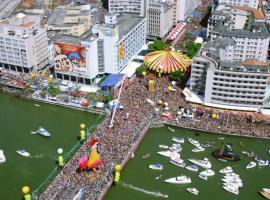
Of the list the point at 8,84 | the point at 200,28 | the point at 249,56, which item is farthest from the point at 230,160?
the point at 200,28

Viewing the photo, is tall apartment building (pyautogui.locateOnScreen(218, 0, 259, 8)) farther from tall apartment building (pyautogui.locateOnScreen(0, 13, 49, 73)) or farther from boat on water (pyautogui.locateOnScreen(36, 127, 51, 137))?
boat on water (pyautogui.locateOnScreen(36, 127, 51, 137))

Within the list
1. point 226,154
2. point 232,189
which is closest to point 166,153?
point 226,154

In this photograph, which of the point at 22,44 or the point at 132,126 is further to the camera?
the point at 22,44

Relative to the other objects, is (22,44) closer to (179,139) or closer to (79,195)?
(179,139)

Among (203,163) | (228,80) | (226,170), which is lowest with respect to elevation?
(226,170)

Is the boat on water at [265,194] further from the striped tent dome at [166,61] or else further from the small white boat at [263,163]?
the striped tent dome at [166,61]

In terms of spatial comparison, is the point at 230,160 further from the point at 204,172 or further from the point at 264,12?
the point at 264,12

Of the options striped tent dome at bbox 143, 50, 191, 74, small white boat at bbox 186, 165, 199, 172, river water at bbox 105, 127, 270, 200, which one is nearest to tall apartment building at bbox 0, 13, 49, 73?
striped tent dome at bbox 143, 50, 191, 74
